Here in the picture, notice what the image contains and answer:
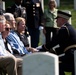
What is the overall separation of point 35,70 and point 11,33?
3.35 meters

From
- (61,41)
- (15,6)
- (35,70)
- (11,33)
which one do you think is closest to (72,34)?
(61,41)

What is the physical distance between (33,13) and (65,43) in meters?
4.32

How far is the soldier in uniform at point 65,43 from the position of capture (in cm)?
928

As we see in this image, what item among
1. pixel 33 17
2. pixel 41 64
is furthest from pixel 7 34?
pixel 33 17

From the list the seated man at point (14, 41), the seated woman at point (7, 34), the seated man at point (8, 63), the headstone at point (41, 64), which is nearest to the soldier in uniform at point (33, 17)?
the seated man at point (14, 41)

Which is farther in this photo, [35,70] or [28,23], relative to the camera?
[28,23]

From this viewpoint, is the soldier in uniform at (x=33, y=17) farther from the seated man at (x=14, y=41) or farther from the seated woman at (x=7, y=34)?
the seated woman at (x=7, y=34)

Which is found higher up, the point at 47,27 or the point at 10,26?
the point at 10,26

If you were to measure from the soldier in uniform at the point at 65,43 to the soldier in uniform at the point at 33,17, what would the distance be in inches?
155

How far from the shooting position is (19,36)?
10.2 m

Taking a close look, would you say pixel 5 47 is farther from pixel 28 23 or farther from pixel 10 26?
pixel 28 23

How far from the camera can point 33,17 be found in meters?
13.6

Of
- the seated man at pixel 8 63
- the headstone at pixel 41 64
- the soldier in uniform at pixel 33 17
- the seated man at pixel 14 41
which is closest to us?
the headstone at pixel 41 64

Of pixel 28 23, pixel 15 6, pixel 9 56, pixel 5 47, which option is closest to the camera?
pixel 9 56
